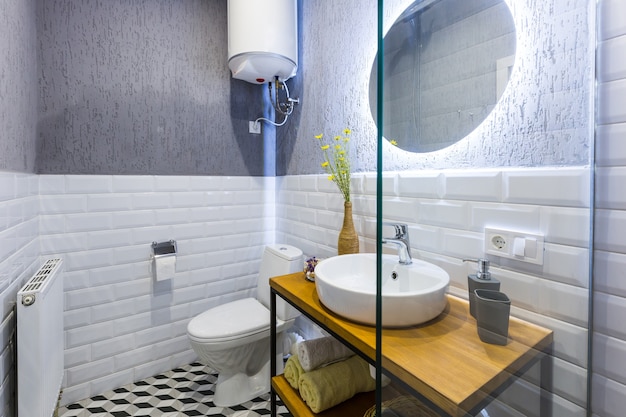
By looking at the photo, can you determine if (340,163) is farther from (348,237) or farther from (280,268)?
(280,268)

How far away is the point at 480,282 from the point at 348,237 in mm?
711

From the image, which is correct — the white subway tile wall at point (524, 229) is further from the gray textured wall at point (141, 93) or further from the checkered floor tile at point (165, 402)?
the gray textured wall at point (141, 93)

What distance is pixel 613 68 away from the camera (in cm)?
71

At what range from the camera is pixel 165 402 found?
5.37 feet

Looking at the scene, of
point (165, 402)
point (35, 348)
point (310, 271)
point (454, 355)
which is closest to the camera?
point (454, 355)

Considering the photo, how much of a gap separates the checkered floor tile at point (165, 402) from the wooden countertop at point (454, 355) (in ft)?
3.69

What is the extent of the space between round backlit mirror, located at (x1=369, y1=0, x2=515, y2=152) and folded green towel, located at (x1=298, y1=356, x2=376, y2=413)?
2.93 ft

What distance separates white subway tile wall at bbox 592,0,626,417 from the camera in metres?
0.70

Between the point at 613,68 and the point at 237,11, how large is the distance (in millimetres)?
1681

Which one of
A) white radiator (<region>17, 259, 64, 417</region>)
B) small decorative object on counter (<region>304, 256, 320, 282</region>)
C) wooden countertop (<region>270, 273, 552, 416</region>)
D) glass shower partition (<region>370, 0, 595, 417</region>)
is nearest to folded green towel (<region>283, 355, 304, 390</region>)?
small decorative object on counter (<region>304, 256, 320, 282</region>)

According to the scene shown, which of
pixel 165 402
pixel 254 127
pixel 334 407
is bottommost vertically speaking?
pixel 165 402

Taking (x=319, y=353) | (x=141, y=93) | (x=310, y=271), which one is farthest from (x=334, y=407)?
(x=141, y=93)

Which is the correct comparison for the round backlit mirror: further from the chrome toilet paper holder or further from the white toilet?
the chrome toilet paper holder

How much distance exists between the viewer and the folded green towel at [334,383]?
1104 mm
